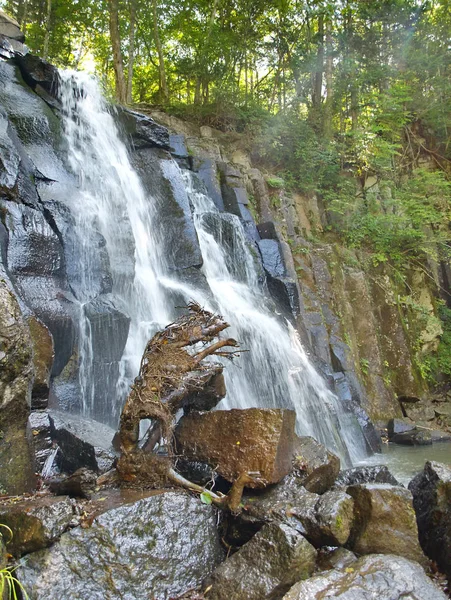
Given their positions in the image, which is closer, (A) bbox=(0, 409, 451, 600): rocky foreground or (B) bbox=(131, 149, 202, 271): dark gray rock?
(A) bbox=(0, 409, 451, 600): rocky foreground

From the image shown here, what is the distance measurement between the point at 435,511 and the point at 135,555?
259 centimetres

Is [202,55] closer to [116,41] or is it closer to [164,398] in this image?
[116,41]

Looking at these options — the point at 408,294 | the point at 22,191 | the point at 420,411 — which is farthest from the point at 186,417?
the point at 408,294

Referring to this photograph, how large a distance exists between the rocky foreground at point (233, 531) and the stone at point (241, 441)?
11 mm

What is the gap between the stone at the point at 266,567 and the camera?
123 inches

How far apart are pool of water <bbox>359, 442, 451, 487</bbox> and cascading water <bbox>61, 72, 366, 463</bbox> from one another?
59 cm

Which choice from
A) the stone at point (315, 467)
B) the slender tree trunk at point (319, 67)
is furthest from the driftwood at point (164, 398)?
the slender tree trunk at point (319, 67)

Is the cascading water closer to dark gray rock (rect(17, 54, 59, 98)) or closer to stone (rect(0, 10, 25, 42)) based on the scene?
dark gray rock (rect(17, 54, 59, 98))

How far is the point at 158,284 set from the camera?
1000 centimetres

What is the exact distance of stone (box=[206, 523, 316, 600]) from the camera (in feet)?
10.2

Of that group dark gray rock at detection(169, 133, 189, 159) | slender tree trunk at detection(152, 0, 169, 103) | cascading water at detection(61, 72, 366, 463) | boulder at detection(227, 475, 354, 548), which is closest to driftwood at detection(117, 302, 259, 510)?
boulder at detection(227, 475, 354, 548)

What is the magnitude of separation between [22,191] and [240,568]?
6.74 m

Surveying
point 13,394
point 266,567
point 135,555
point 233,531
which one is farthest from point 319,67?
point 135,555

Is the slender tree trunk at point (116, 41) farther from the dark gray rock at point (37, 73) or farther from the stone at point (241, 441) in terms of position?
the stone at point (241, 441)
